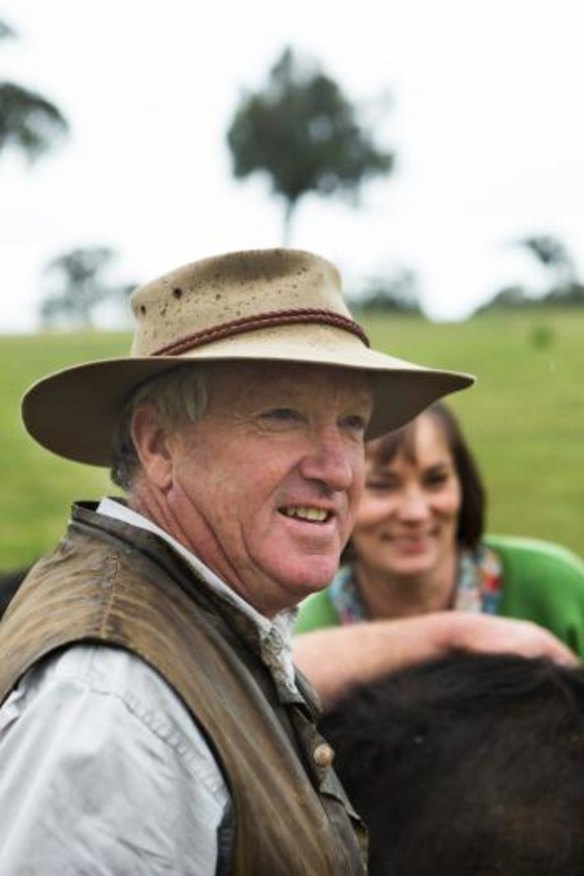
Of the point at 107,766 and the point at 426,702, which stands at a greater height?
the point at 107,766

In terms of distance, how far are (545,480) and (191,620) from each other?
963cm

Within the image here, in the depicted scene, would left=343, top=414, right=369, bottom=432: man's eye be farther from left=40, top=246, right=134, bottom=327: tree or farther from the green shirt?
left=40, top=246, right=134, bottom=327: tree

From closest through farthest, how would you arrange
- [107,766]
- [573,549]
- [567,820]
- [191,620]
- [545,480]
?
[107,766]
[191,620]
[567,820]
[573,549]
[545,480]

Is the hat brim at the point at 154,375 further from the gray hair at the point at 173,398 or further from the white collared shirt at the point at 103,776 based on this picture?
the white collared shirt at the point at 103,776

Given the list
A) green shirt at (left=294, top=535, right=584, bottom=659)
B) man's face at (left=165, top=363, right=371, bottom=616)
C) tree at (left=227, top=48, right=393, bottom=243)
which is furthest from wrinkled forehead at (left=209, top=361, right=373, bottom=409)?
tree at (left=227, top=48, right=393, bottom=243)

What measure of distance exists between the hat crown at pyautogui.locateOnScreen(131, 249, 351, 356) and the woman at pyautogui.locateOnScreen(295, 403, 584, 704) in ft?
5.01

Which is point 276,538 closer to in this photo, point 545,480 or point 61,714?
point 61,714

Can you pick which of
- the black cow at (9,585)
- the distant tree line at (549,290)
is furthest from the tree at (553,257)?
the black cow at (9,585)

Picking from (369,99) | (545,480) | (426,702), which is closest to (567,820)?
(426,702)

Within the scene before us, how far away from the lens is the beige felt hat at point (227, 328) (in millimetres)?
1911

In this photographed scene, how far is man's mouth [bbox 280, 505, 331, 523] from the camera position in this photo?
1931mm

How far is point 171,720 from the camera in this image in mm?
1563

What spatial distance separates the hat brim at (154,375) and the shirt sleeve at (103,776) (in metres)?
0.49

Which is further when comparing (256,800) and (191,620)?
(191,620)
